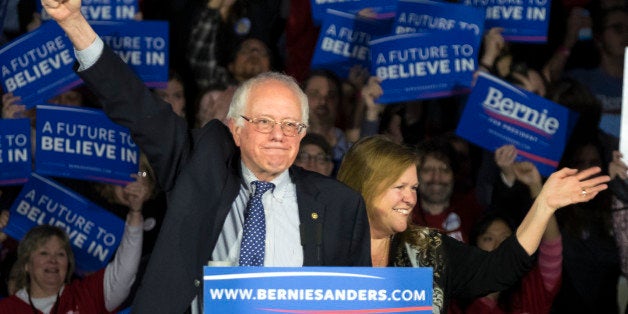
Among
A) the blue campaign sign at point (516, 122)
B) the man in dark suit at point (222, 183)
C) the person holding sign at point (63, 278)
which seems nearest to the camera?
the man in dark suit at point (222, 183)

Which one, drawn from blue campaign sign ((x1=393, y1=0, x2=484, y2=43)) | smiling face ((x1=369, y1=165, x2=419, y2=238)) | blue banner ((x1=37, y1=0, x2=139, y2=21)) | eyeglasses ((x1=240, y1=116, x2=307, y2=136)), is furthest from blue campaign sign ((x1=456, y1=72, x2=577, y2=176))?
eyeglasses ((x1=240, y1=116, x2=307, y2=136))

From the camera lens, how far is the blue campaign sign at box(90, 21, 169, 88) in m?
5.96

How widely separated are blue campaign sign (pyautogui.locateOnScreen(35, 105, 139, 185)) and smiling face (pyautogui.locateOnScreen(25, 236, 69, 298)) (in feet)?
1.50

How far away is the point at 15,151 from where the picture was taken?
225 inches

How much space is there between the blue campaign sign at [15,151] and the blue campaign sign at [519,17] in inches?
86.7

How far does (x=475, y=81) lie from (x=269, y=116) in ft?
9.65

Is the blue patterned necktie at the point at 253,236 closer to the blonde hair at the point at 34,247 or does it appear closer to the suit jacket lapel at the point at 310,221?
the suit jacket lapel at the point at 310,221

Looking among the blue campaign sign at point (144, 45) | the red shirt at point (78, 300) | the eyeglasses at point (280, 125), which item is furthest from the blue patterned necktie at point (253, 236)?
the blue campaign sign at point (144, 45)

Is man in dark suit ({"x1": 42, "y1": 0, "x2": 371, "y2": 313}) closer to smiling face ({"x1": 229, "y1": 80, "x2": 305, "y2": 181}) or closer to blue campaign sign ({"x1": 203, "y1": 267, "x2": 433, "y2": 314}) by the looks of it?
smiling face ({"x1": 229, "y1": 80, "x2": 305, "y2": 181})

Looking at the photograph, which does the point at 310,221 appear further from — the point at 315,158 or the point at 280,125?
the point at 315,158

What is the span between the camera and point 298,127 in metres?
2.96

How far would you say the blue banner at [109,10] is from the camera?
6.06m

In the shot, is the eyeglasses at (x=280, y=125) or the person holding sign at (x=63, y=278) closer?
the eyeglasses at (x=280, y=125)

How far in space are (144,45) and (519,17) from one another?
1805mm
